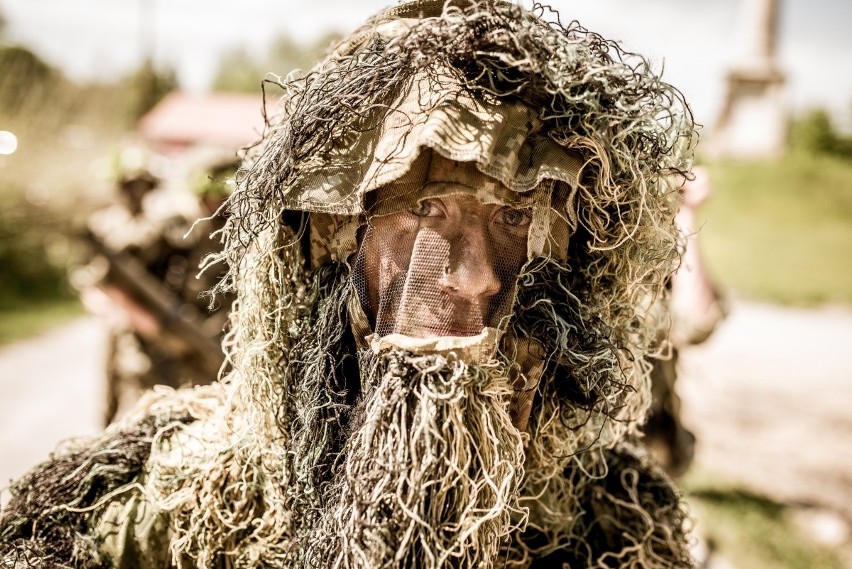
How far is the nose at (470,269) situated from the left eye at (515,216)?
5 centimetres

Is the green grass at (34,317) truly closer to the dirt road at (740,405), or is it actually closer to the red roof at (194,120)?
the dirt road at (740,405)

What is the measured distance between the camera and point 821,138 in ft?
107

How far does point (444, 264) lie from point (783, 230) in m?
22.3

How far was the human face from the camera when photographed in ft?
3.91

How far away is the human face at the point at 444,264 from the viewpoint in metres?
1.19

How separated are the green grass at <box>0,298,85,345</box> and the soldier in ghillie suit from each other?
921cm

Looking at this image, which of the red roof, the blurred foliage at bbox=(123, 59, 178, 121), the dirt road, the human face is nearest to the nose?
the human face

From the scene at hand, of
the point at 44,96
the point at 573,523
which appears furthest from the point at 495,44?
the point at 44,96

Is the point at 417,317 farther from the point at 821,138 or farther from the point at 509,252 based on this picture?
the point at 821,138

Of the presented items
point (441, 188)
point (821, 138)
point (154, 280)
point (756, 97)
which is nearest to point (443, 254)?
point (441, 188)

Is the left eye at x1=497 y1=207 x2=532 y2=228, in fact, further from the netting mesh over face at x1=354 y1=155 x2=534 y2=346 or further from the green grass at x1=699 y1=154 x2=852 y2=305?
the green grass at x1=699 y1=154 x2=852 y2=305

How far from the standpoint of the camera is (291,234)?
4.46 ft

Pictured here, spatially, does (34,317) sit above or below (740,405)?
above

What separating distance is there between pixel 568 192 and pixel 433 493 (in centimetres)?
62
